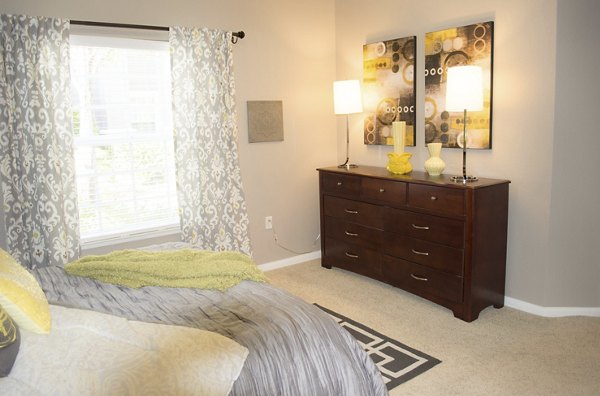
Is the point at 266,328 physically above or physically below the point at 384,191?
below

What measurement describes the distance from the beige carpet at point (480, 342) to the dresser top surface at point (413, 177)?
0.88 m

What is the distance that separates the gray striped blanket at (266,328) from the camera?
1.83 m

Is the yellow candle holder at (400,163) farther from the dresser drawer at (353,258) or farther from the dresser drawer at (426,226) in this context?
the dresser drawer at (353,258)

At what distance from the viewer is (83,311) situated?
2.00 meters

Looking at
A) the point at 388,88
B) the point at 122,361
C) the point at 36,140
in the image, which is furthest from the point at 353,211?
the point at 122,361

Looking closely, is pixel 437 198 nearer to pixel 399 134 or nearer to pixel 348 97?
pixel 399 134

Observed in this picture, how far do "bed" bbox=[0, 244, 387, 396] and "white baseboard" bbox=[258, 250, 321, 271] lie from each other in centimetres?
217

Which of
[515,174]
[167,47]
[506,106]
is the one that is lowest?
[515,174]

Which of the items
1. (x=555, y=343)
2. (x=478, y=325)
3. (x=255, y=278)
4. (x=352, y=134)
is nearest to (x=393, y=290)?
(x=478, y=325)

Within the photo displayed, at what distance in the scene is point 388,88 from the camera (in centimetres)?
431

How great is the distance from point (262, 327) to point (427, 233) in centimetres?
197

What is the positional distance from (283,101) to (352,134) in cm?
72

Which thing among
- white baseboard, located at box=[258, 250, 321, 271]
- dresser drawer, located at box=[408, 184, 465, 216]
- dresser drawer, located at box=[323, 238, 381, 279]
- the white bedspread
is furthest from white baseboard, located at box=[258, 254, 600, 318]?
the white bedspread

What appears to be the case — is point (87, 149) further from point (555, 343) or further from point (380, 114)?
point (555, 343)
